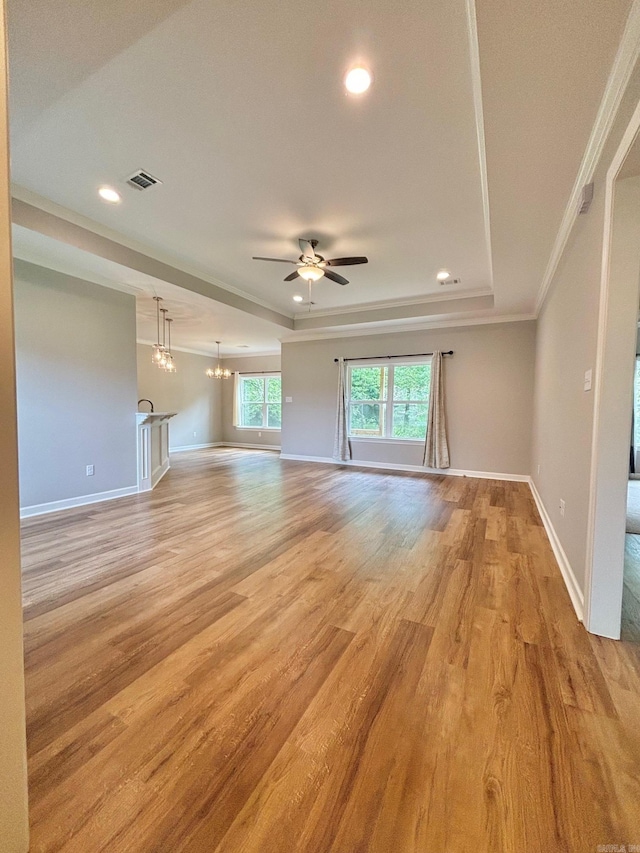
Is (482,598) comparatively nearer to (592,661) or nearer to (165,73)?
(592,661)

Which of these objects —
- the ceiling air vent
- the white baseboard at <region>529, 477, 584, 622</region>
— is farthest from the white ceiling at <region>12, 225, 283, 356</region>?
the white baseboard at <region>529, 477, 584, 622</region>

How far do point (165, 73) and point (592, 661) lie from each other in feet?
11.4

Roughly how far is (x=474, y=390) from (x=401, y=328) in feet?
5.42

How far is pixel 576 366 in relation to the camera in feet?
7.34

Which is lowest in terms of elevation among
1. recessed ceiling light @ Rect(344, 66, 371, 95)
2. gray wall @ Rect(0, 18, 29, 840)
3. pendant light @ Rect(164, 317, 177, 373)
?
gray wall @ Rect(0, 18, 29, 840)

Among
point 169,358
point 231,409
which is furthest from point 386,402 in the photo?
point 231,409

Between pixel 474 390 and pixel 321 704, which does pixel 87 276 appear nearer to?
pixel 321 704

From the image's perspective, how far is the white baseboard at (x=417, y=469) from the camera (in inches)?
210

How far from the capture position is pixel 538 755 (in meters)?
1.09

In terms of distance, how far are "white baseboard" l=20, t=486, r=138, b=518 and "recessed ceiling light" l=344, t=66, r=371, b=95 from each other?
14.3ft

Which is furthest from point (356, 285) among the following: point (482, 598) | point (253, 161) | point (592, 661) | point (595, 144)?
point (592, 661)

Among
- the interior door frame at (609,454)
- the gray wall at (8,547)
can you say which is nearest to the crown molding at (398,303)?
the interior door frame at (609,454)

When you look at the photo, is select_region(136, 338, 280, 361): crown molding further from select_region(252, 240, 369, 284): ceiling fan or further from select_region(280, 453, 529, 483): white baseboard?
select_region(252, 240, 369, 284): ceiling fan

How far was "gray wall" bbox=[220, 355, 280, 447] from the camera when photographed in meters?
9.18
